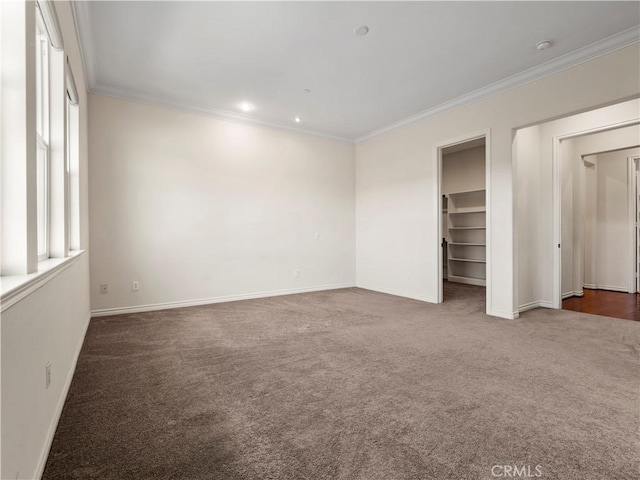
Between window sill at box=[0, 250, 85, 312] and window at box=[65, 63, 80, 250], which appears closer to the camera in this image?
window sill at box=[0, 250, 85, 312]

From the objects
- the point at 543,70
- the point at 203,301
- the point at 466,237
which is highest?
the point at 543,70

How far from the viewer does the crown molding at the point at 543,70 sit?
2.95 metres

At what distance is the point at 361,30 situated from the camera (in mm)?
2891

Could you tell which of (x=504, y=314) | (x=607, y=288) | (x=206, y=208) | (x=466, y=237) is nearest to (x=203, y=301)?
(x=206, y=208)

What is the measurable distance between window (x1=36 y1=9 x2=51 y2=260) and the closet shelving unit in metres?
6.71

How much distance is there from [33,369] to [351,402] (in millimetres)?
1601

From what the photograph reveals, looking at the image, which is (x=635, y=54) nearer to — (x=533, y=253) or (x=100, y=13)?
(x=533, y=253)

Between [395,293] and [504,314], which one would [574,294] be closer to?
[504,314]

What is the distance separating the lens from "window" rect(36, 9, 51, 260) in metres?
2.11

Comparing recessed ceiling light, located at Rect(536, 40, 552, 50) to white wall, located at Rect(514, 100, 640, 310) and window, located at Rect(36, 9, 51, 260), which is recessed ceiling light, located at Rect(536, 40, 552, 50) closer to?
white wall, located at Rect(514, 100, 640, 310)

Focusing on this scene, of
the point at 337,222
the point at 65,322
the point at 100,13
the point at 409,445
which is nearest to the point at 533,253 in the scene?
the point at 337,222

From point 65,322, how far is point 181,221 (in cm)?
257

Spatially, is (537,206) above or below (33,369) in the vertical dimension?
above

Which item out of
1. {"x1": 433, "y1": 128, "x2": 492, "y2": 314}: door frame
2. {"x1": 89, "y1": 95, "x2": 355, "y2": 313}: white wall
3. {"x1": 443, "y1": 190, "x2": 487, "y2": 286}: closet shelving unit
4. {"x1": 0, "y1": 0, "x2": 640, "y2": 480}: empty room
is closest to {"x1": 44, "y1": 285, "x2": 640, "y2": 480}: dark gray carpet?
{"x1": 0, "y1": 0, "x2": 640, "y2": 480}: empty room
